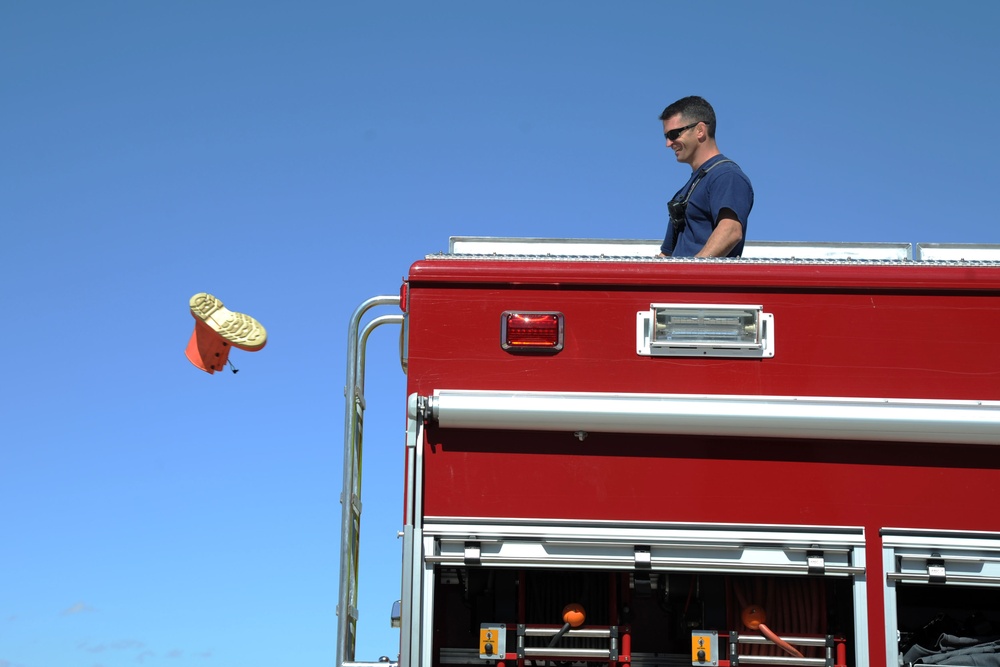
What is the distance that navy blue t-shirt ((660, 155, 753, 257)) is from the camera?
6133mm

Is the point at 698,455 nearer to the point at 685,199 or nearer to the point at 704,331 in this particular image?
the point at 704,331

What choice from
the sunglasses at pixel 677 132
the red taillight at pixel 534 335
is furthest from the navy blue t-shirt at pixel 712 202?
the red taillight at pixel 534 335

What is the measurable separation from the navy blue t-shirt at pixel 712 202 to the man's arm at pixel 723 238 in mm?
41

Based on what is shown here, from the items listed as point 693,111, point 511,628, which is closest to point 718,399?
point 511,628

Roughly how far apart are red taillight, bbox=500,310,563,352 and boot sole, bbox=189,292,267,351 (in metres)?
1.04

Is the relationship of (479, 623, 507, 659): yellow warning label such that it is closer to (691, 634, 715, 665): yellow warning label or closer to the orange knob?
the orange knob

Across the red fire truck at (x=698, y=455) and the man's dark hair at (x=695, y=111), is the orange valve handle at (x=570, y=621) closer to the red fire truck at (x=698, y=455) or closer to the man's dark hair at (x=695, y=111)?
the red fire truck at (x=698, y=455)

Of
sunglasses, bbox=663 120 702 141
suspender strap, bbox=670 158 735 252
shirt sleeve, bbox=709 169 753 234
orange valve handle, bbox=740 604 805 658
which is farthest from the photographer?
sunglasses, bbox=663 120 702 141

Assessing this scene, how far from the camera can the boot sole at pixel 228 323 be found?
18.1 ft

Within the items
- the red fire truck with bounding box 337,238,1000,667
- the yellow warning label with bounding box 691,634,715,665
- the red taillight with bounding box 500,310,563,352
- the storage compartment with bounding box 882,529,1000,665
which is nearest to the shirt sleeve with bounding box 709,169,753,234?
the red fire truck with bounding box 337,238,1000,667

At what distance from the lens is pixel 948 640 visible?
528 cm

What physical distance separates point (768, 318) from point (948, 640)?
55.8 inches

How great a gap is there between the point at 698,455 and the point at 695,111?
216cm

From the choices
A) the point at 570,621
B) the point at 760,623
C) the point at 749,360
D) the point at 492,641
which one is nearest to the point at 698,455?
the point at 749,360
